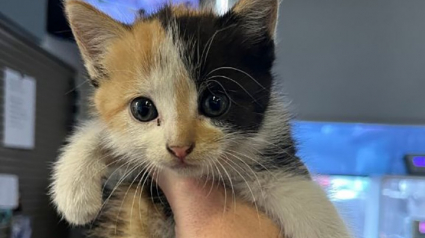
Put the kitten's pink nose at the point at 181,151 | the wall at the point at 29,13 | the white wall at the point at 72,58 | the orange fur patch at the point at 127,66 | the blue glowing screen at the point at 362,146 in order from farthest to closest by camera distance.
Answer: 1. the blue glowing screen at the point at 362,146
2. the white wall at the point at 72,58
3. the wall at the point at 29,13
4. the orange fur patch at the point at 127,66
5. the kitten's pink nose at the point at 181,151

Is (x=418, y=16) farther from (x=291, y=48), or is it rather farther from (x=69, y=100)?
(x=69, y=100)

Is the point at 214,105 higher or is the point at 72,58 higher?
the point at 72,58

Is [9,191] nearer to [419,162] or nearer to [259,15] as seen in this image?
[259,15]

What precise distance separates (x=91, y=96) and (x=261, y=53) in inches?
15.4

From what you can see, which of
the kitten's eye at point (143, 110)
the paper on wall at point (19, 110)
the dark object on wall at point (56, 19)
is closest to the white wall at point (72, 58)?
the dark object on wall at point (56, 19)

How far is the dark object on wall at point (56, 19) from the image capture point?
1521 mm

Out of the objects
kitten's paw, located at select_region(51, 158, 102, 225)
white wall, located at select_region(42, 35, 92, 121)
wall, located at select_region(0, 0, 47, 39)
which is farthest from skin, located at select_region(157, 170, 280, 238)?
wall, located at select_region(0, 0, 47, 39)

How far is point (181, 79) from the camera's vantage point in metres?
0.90

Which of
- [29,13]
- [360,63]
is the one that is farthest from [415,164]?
[29,13]

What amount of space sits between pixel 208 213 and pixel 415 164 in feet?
7.17

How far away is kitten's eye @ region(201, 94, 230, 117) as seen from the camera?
90cm

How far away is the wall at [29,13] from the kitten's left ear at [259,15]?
576mm

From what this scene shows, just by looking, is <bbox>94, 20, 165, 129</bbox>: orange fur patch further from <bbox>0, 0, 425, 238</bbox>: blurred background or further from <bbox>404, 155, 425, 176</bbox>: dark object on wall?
<bbox>404, 155, 425, 176</bbox>: dark object on wall

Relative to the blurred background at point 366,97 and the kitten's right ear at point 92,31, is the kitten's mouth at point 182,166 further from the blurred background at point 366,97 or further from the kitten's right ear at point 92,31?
the blurred background at point 366,97
